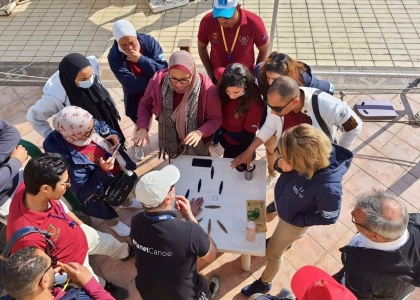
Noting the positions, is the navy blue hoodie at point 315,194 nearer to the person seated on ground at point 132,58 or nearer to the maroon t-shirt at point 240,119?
the maroon t-shirt at point 240,119

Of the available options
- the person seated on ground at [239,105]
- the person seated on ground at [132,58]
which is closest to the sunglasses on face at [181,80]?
the person seated on ground at [239,105]

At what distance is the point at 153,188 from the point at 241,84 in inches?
54.6

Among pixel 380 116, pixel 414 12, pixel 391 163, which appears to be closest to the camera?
pixel 391 163

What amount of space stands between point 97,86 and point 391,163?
362 cm

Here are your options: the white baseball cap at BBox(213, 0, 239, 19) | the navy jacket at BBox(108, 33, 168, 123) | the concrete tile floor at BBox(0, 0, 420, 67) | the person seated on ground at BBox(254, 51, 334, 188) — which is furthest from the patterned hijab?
the concrete tile floor at BBox(0, 0, 420, 67)


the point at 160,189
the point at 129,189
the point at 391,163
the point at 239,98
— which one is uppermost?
the point at 160,189

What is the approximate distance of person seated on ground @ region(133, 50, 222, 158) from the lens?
9.94ft

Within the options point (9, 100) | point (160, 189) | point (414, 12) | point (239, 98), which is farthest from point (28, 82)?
point (414, 12)

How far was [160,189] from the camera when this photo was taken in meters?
2.07

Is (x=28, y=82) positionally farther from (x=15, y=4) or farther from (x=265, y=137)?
(x=265, y=137)

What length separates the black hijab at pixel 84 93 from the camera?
9.92ft

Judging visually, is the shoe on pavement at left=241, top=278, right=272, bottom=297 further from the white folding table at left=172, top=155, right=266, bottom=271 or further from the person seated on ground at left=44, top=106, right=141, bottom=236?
the person seated on ground at left=44, top=106, right=141, bottom=236

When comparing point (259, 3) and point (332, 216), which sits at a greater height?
point (332, 216)

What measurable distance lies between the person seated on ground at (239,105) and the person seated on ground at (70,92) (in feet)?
3.99
